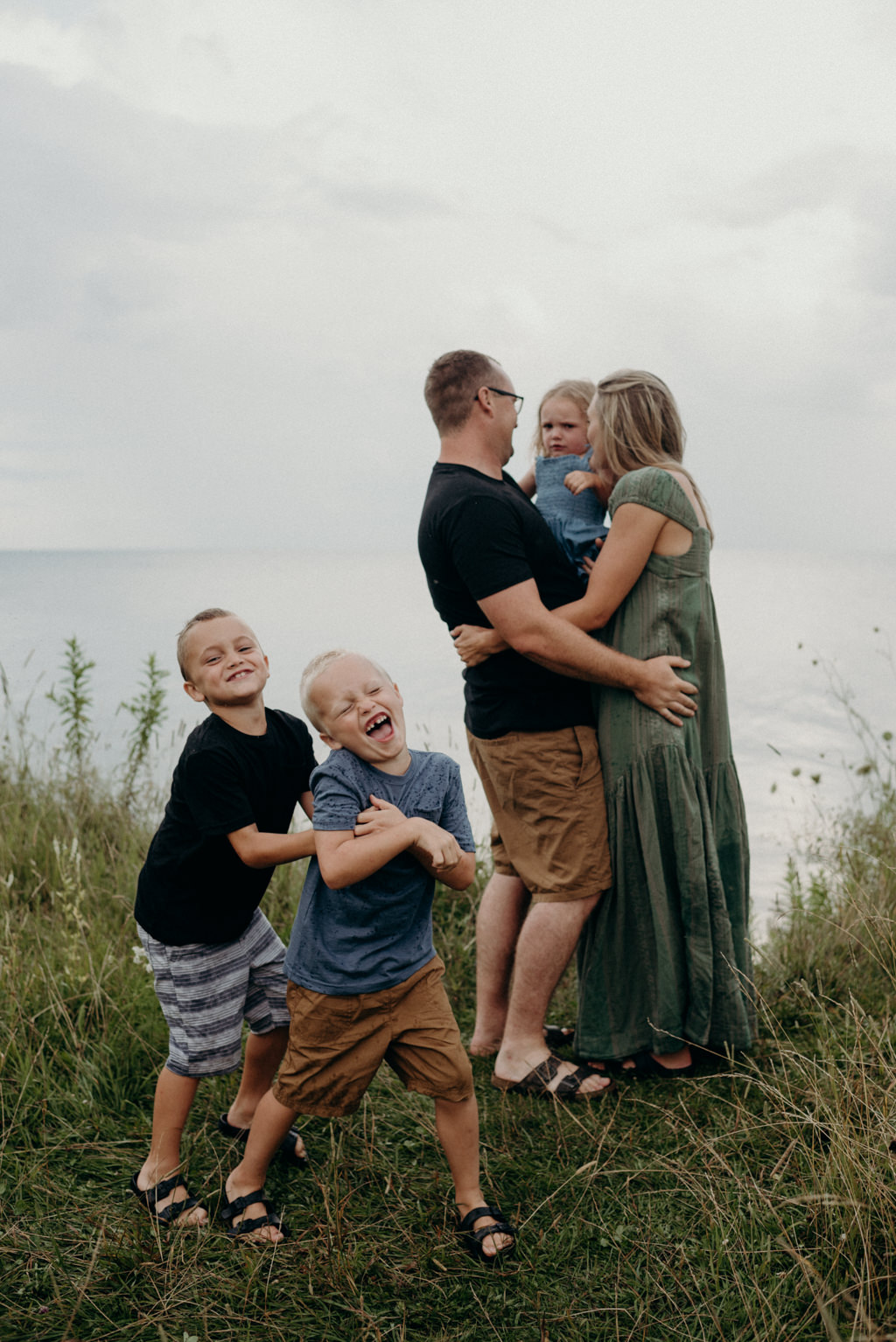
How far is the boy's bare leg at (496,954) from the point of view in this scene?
356 centimetres

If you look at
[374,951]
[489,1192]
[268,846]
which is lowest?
[489,1192]

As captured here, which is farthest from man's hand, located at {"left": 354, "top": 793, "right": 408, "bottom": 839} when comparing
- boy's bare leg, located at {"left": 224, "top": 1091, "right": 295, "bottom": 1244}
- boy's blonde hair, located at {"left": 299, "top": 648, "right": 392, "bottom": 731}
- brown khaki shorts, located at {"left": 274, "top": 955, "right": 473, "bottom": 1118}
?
boy's bare leg, located at {"left": 224, "top": 1091, "right": 295, "bottom": 1244}

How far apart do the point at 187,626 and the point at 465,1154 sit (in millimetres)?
1520

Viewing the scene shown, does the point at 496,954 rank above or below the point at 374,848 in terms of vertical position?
below

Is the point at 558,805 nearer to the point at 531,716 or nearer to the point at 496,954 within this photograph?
the point at 531,716

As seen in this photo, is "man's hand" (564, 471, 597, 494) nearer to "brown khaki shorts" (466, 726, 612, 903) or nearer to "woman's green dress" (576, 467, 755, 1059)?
"woman's green dress" (576, 467, 755, 1059)

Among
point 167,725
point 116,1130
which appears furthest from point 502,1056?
point 167,725

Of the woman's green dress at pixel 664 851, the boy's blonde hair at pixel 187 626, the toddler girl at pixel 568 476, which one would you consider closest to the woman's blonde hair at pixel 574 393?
the toddler girl at pixel 568 476

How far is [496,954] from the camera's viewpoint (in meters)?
3.57

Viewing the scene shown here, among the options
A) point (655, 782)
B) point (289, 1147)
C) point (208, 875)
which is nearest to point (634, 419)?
point (655, 782)

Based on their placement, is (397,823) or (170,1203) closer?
(397,823)

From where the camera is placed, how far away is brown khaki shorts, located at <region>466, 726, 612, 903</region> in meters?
3.25

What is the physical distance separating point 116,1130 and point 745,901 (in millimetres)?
2190

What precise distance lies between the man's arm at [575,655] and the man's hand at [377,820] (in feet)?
3.06
